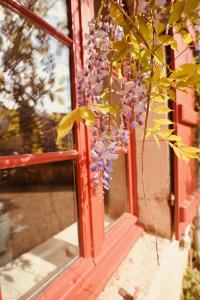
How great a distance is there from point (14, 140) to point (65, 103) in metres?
0.30

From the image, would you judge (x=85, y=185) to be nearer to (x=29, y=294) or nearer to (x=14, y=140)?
(x=14, y=140)

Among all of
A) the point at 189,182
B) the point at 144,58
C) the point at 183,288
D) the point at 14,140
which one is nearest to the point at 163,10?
the point at 144,58

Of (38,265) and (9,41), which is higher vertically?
(9,41)

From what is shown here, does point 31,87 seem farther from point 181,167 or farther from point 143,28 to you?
point 181,167

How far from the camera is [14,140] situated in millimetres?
1107

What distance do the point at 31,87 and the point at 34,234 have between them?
2.16 meters

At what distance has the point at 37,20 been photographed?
1.01m

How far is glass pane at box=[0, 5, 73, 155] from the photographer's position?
104cm

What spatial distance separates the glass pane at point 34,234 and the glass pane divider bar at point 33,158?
0.26 ft

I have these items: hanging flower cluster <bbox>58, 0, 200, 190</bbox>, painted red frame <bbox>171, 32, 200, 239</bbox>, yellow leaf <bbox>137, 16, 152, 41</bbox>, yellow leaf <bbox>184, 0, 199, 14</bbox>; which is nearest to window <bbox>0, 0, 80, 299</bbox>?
hanging flower cluster <bbox>58, 0, 200, 190</bbox>

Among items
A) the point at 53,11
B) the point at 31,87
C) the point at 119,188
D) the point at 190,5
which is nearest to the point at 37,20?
the point at 53,11

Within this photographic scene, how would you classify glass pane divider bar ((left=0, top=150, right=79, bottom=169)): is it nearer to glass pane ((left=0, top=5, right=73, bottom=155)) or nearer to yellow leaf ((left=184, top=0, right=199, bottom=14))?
glass pane ((left=0, top=5, right=73, bottom=155))

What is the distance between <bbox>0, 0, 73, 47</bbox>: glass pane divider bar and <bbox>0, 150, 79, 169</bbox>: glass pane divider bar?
0.51m

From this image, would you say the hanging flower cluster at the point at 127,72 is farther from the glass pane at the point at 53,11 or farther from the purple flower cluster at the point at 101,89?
the glass pane at the point at 53,11
